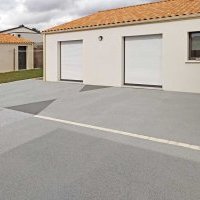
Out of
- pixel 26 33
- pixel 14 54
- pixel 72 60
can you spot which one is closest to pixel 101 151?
pixel 72 60

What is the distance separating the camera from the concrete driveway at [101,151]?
12.7 ft

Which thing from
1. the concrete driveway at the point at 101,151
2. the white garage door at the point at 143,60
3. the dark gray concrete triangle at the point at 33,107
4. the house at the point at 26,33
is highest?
the house at the point at 26,33

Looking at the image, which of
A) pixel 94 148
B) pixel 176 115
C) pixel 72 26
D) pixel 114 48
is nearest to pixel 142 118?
pixel 176 115

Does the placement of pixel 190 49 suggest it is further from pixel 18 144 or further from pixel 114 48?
pixel 18 144

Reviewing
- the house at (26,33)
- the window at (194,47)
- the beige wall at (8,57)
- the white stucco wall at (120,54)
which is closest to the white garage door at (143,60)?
the white stucco wall at (120,54)

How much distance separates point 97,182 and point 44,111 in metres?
5.61

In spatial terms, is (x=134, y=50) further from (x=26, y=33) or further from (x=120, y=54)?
(x=26, y=33)

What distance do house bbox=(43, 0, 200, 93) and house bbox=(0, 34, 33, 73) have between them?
12.3 m

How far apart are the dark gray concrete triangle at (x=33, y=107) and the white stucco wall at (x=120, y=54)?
5084 mm

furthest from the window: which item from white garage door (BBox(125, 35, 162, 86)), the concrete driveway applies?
the concrete driveway

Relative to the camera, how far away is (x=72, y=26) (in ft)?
55.9

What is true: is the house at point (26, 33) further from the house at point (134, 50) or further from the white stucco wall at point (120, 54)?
the white stucco wall at point (120, 54)

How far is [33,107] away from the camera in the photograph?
397 inches

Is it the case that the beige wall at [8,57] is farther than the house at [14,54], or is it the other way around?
the house at [14,54]
